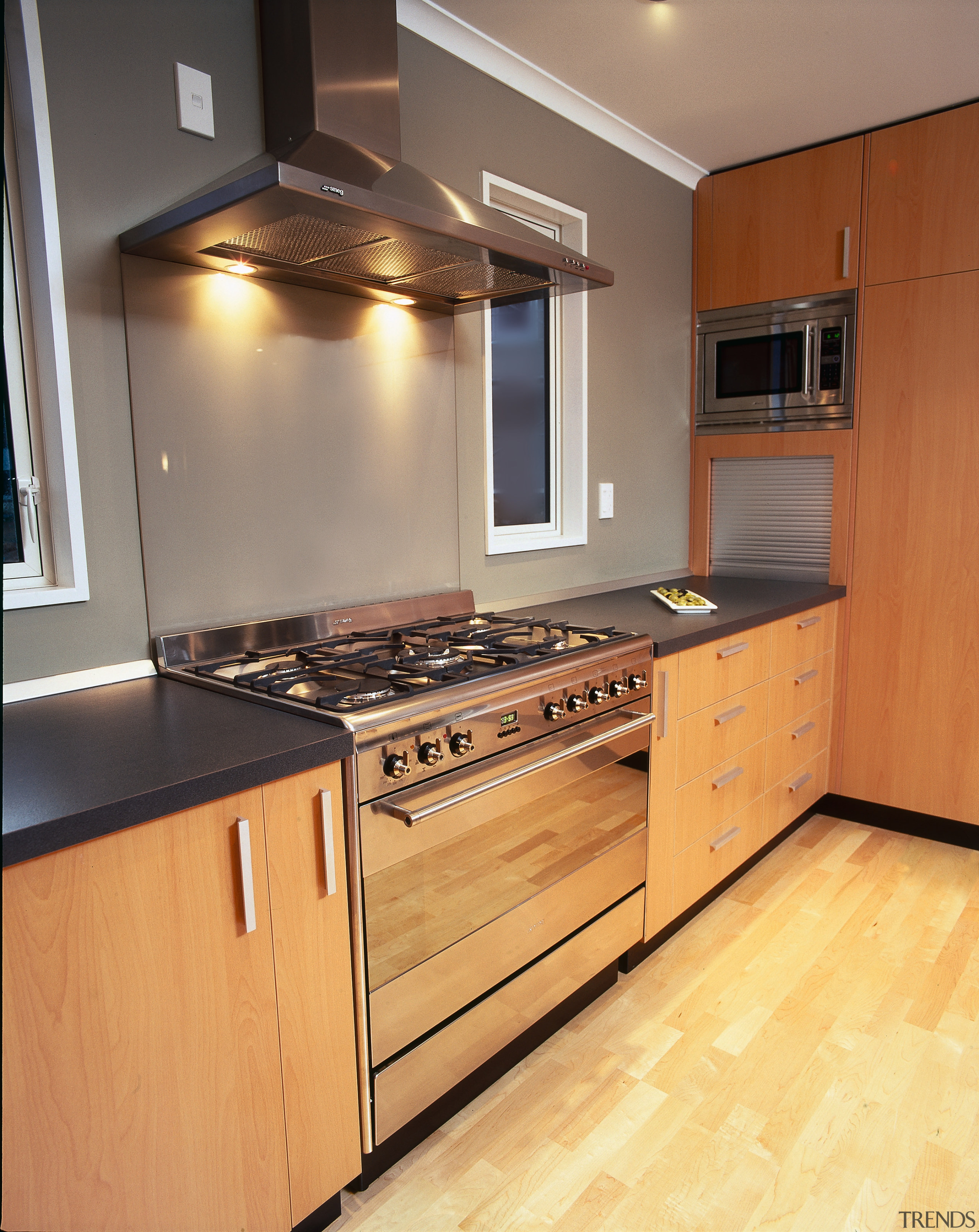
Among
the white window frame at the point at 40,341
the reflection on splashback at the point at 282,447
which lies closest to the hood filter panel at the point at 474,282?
the reflection on splashback at the point at 282,447

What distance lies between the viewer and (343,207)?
140cm

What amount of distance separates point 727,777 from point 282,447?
155 cm

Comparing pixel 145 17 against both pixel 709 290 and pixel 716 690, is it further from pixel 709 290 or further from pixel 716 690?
pixel 709 290

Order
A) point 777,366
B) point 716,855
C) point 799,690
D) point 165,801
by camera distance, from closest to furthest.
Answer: point 165,801, point 716,855, point 799,690, point 777,366

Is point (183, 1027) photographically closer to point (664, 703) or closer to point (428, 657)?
point (428, 657)

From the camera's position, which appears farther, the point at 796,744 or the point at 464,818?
the point at 796,744

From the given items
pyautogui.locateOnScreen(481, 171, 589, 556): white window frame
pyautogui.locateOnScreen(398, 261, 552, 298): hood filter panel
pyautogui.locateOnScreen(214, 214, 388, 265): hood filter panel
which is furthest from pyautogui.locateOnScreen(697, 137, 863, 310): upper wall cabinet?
pyautogui.locateOnScreen(214, 214, 388, 265): hood filter panel

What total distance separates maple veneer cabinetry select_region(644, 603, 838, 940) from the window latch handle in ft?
4.61

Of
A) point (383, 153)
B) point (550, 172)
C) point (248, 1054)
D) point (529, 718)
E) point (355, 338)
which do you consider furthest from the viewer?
point (550, 172)

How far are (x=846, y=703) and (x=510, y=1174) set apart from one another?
2.16 m

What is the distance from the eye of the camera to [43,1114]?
103cm

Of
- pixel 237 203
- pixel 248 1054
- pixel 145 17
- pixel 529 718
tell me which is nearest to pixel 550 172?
pixel 145 17

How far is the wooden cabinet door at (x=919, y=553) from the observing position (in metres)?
2.77

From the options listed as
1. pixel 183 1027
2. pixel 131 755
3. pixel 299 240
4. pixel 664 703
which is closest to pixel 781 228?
pixel 664 703
